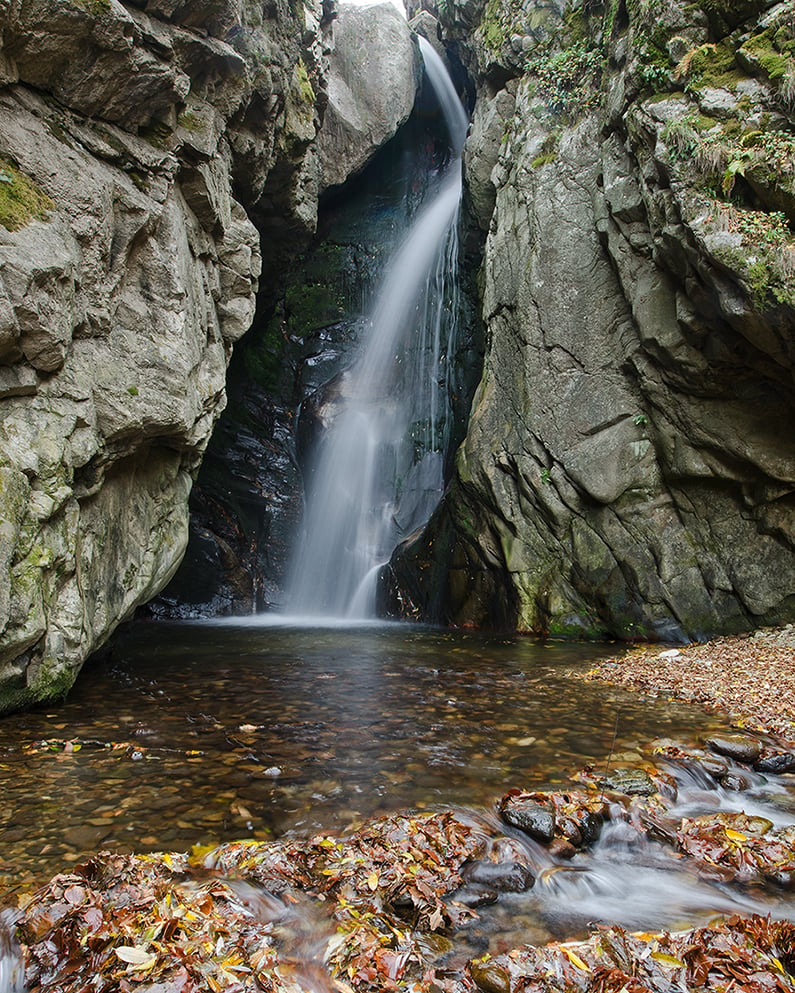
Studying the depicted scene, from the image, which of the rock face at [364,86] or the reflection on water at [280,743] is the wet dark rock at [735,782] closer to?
the reflection on water at [280,743]

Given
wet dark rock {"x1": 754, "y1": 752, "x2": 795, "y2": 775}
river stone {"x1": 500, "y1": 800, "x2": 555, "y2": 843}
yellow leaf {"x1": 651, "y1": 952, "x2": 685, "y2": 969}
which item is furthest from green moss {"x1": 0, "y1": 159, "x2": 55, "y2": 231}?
wet dark rock {"x1": 754, "y1": 752, "x2": 795, "y2": 775}

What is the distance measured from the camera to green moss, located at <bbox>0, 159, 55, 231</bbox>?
5.50 m

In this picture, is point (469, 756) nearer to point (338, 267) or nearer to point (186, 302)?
point (186, 302)

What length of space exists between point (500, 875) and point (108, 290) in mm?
6923

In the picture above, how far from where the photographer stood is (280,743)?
476 centimetres

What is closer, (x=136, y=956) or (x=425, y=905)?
(x=136, y=956)

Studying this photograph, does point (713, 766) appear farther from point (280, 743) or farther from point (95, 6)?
point (95, 6)

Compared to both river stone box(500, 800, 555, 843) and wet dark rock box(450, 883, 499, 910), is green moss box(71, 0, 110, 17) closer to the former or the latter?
river stone box(500, 800, 555, 843)

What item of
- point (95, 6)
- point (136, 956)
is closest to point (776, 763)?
point (136, 956)

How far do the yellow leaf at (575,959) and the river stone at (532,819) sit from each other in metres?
0.90

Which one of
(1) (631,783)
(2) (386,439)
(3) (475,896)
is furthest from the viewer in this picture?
(2) (386,439)

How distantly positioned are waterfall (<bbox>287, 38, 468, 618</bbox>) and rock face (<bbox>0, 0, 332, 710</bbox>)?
24.1 ft

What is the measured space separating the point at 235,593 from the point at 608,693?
37.6ft

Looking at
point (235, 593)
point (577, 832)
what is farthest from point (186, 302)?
point (235, 593)
